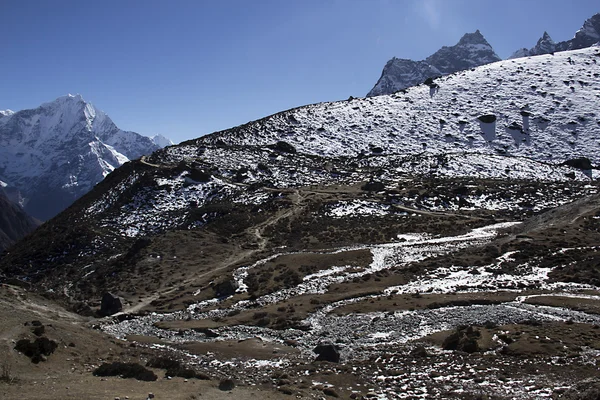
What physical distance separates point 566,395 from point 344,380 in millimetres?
8913

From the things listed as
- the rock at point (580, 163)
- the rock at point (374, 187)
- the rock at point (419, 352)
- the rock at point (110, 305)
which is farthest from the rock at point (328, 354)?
the rock at point (580, 163)

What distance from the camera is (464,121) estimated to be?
134125mm

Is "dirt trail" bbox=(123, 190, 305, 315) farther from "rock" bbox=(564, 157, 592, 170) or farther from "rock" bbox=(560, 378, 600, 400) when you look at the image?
"rock" bbox=(564, 157, 592, 170)

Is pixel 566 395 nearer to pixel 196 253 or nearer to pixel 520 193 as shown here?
pixel 196 253

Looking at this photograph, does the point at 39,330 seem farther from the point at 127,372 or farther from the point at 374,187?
the point at 374,187

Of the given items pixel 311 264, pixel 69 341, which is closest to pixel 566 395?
pixel 69 341

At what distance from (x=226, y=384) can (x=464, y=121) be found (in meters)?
129

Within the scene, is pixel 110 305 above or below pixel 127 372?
below

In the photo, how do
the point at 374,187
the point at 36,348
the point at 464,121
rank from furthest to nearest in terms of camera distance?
1. the point at 464,121
2. the point at 374,187
3. the point at 36,348

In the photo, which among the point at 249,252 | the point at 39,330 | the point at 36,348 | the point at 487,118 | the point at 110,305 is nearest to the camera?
the point at 36,348

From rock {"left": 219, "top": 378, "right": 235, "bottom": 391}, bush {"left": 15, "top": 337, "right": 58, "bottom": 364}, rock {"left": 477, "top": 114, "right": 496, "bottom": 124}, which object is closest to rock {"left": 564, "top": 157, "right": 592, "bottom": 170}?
rock {"left": 477, "top": 114, "right": 496, "bottom": 124}

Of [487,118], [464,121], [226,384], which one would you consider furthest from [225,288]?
[487,118]

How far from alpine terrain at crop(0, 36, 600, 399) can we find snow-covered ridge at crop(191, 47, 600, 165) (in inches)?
31.4

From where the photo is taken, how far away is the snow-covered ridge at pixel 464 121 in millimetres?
121375
